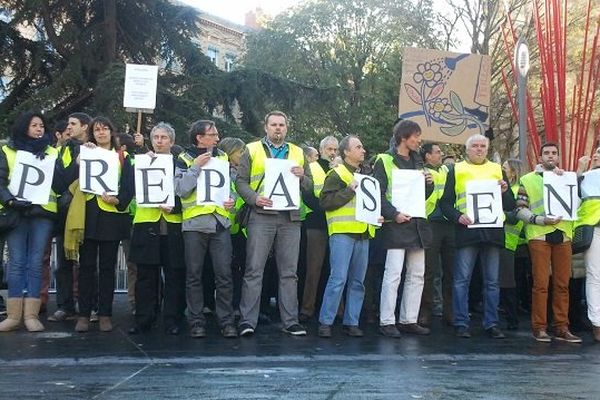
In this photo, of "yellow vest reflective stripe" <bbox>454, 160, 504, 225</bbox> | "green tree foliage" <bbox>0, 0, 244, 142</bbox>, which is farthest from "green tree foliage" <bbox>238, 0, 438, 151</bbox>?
"yellow vest reflective stripe" <bbox>454, 160, 504, 225</bbox>

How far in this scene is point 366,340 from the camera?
25.9 ft

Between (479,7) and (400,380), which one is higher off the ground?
(479,7)

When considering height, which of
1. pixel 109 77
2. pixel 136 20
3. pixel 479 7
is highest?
pixel 479 7

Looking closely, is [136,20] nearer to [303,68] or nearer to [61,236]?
[61,236]

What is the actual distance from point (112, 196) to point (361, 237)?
239 cm

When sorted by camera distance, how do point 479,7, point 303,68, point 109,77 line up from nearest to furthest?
point 109,77 → point 479,7 → point 303,68

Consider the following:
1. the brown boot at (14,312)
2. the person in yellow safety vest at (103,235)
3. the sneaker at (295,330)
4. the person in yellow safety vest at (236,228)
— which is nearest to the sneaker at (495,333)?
the sneaker at (295,330)

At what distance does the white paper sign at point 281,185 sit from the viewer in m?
7.80

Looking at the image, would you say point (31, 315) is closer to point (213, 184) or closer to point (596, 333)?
point (213, 184)

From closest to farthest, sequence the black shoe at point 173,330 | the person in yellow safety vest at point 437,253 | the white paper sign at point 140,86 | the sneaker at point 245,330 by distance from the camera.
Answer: the sneaker at point 245,330 < the black shoe at point 173,330 < the person in yellow safety vest at point 437,253 < the white paper sign at point 140,86

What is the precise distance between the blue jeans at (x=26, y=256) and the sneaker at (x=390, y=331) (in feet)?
10.9

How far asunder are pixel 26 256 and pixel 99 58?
10114 millimetres


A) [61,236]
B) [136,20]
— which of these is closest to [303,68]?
[136,20]

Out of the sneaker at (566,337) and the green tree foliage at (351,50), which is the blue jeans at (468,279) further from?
the green tree foliage at (351,50)
